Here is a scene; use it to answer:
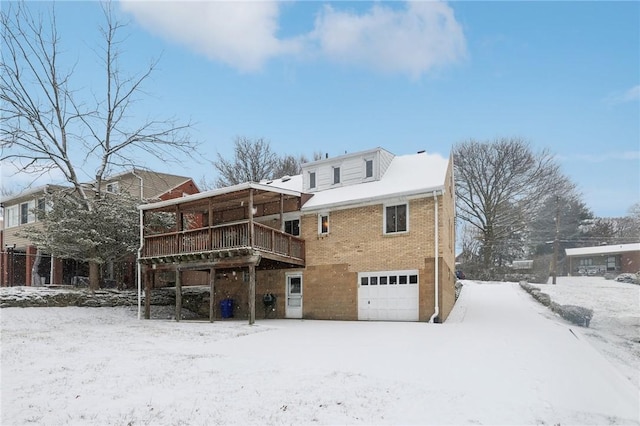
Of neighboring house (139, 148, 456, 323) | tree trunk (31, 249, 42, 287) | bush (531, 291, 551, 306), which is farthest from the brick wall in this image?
tree trunk (31, 249, 42, 287)

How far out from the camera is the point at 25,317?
1623 centimetres

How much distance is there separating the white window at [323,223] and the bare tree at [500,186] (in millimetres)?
23423

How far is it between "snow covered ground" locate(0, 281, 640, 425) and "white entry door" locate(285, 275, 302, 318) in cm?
545

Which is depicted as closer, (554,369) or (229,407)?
(229,407)

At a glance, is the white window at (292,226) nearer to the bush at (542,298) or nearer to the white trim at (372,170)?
the white trim at (372,170)

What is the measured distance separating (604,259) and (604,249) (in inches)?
61.3

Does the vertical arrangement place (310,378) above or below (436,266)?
below

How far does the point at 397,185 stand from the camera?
17859 mm

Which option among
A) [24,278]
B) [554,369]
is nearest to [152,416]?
[554,369]

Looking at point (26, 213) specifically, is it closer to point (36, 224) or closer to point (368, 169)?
point (36, 224)

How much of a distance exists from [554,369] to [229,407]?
6322mm

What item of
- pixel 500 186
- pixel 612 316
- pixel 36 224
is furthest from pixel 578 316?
pixel 36 224

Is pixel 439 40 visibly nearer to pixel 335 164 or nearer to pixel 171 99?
pixel 335 164

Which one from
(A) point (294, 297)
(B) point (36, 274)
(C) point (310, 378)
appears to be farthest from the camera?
(B) point (36, 274)
